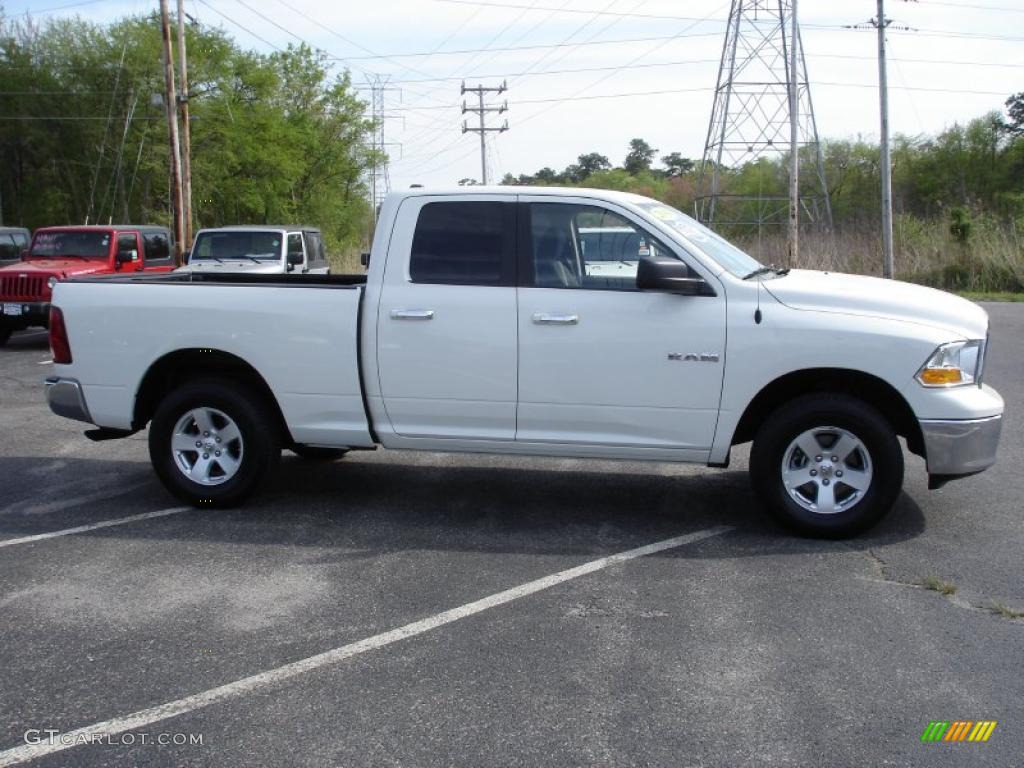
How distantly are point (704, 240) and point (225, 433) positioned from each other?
3.33 m

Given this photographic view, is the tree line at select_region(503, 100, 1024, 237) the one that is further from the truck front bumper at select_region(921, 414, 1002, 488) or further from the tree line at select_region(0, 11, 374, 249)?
A: the truck front bumper at select_region(921, 414, 1002, 488)

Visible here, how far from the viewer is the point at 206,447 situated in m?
6.76

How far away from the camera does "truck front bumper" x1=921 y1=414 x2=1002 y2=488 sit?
571 centimetres

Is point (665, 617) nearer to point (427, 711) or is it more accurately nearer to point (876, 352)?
point (427, 711)

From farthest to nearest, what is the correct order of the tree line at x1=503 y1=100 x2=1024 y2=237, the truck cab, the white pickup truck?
the tree line at x1=503 y1=100 x2=1024 y2=237 → the truck cab → the white pickup truck

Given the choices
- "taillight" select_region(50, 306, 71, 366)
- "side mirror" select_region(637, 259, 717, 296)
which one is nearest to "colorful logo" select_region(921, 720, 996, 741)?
"side mirror" select_region(637, 259, 717, 296)

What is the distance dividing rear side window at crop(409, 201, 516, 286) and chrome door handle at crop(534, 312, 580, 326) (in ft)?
1.05

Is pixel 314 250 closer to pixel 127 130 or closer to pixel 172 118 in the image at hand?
pixel 172 118

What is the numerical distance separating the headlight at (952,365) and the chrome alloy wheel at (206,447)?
4237 millimetres

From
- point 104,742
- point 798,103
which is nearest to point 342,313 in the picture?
point 104,742

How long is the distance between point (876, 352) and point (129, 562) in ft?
14.2

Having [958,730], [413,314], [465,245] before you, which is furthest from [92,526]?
[958,730]

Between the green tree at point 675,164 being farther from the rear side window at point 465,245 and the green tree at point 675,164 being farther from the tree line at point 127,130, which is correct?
the rear side window at point 465,245

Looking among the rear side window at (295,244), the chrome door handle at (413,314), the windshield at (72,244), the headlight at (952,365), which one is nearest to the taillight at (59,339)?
the chrome door handle at (413,314)
